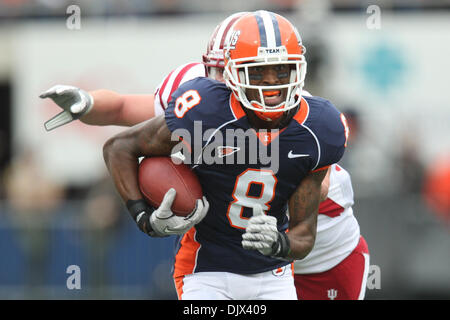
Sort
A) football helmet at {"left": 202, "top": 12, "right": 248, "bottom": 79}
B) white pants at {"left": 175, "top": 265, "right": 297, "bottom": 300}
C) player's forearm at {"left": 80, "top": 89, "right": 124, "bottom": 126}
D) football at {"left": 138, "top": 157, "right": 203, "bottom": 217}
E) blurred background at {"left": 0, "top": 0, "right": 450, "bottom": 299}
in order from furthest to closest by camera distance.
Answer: blurred background at {"left": 0, "top": 0, "right": 450, "bottom": 299}
player's forearm at {"left": 80, "top": 89, "right": 124, "bottom": 126}
football helmet at {"left": 202, "top": 12, "right": 248, "bottom": 79}
white pants at {"left": 175, "top": 265, "right": 297, "bottom": 300}
football at {"left": 138, "top": 157, "right": 203, "bottom": 217}

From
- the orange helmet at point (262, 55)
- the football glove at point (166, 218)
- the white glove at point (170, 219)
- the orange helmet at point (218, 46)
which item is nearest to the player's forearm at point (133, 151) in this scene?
the football glove at point (166, 218)

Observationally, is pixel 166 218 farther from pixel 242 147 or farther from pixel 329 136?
pixel 329 136

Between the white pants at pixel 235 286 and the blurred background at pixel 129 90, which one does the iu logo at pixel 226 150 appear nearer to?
the white pants at pixel 235 286

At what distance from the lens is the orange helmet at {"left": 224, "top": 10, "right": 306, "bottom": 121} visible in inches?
168

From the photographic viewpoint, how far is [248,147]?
4.37 meters

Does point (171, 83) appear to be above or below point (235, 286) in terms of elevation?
above

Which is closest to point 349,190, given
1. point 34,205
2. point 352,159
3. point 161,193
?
point 161,193

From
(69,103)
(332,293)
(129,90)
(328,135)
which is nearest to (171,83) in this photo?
(69,103)

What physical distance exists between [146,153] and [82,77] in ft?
25.0

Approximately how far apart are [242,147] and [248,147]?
0.10 ft

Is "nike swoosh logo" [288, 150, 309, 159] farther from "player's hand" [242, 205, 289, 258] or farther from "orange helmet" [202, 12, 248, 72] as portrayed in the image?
"orange helmet" [202, 12, 248, 72]

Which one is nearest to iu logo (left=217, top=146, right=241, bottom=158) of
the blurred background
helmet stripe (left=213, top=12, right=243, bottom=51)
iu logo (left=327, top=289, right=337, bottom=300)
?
helmet stripe (left=213, top=12, right=243, bottom=51)

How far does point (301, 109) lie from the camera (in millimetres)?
4410

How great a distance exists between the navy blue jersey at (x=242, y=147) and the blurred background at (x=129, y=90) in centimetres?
475
